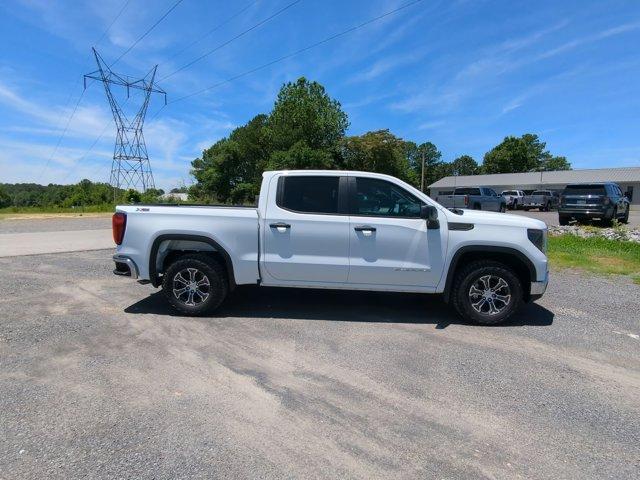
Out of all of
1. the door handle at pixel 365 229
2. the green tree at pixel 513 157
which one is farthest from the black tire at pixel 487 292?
the green tree at pixel 513 157

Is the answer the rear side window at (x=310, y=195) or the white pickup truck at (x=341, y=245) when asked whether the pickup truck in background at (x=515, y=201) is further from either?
the rear side window at (x=310, y=195)

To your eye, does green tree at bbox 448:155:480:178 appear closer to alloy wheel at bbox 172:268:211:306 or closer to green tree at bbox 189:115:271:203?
green tree at bbox 189:115:271:203

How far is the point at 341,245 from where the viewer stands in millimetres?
5336

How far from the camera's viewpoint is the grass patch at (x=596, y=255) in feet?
30.3

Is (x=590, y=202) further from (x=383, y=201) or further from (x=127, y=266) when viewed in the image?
(x=127, y=266)

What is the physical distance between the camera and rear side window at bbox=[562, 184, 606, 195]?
18.0 meters

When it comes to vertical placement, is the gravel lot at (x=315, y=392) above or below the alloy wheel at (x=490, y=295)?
below

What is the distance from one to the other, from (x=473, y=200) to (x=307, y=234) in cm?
2245

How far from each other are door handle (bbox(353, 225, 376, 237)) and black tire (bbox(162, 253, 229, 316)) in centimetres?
186

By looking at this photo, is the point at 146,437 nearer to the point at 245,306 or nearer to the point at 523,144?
the point at 245,306

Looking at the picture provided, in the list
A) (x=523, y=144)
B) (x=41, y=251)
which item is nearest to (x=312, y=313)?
(x=41, y=251)

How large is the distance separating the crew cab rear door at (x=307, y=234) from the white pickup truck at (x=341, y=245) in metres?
0.01

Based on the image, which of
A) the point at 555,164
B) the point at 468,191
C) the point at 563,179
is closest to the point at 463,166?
the point at 555,164

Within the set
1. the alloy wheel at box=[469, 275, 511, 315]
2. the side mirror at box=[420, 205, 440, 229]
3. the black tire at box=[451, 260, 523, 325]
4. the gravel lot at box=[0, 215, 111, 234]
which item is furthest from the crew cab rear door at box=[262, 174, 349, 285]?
the gravel lot at box=[0, 215, 111, 234]
